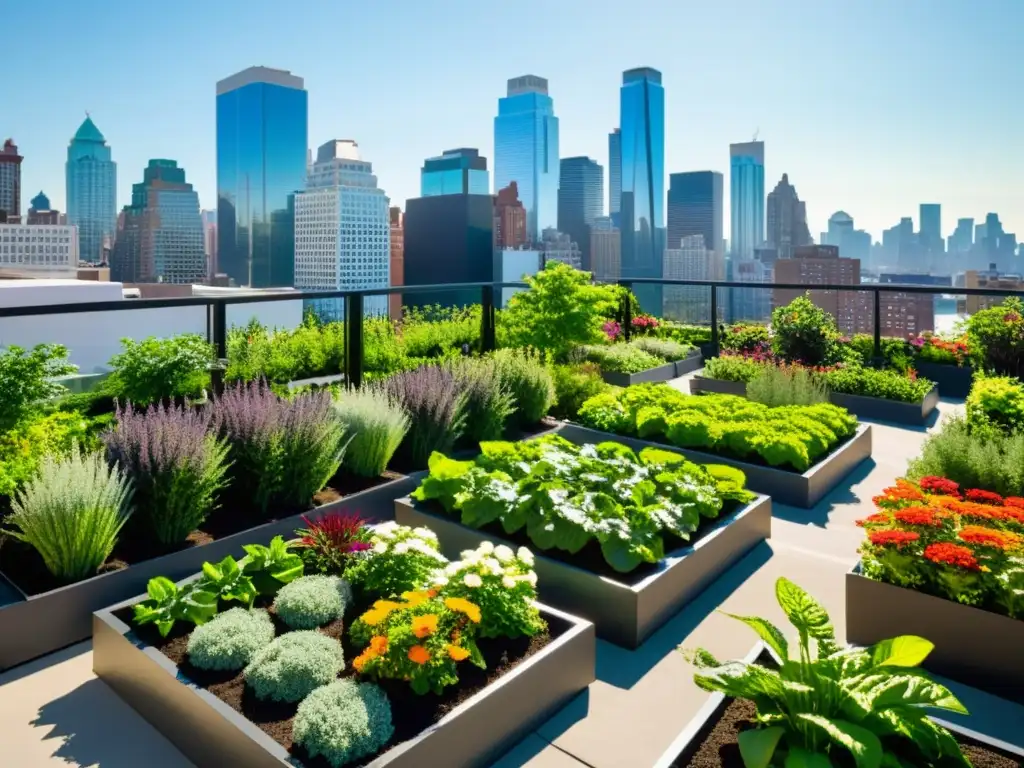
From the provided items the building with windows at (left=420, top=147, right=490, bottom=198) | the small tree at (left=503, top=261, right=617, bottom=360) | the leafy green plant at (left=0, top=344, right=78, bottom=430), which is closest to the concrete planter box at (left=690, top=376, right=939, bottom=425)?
the small tree at (left=503, top=261, right=617, bottom=360)

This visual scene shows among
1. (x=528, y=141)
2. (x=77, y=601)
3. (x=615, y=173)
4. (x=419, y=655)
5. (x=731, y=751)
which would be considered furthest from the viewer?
(x=528, y=141)

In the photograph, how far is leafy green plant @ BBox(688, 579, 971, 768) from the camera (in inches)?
66.7

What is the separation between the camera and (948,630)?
2586 millimetres

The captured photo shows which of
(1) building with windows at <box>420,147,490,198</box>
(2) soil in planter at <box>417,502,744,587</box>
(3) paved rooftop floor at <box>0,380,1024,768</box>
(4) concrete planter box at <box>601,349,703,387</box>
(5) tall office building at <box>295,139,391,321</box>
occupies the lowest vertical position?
(3) paved rooftop floor at <box>0,380,1024,768</box>

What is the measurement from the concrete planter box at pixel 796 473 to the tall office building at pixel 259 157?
322 ft

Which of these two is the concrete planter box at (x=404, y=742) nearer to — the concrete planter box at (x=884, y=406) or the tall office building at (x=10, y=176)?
the concrete planter box at (x=884, y=406)

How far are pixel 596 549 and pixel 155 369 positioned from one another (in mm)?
3015

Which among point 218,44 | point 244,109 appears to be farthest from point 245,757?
point 244,109

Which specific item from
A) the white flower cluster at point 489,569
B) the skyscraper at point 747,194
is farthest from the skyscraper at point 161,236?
the white flower cluster at point 489,569

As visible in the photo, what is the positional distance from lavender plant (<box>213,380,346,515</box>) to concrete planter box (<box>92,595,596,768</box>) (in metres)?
1.18

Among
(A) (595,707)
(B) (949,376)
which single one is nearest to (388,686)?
(A) (595,707)

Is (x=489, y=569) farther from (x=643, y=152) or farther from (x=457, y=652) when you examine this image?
(x=643, y=152)

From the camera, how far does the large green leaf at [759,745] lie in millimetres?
1709

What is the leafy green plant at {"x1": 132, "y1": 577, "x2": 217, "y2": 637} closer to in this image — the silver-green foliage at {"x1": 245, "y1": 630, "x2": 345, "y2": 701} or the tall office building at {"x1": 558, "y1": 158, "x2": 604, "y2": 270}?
the silver-green foliage at {"x1": 245, "y1": 630, "x2": 345, "y2": 701}
